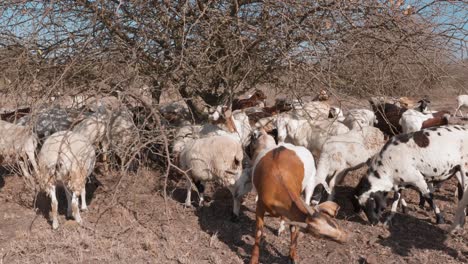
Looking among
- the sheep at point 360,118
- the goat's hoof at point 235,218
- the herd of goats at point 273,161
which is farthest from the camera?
the sheep at point 360,118

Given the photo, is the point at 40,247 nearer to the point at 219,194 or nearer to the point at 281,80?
the point at 219,194

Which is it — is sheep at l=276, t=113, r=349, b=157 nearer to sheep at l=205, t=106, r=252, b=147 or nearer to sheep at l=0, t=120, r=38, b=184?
sheep at l=205, t=106, r=252, b=147

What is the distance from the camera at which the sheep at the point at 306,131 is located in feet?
28.3

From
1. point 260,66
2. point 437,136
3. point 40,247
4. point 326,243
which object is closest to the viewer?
point 40,247

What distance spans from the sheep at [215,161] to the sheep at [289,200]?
1123 millimetres

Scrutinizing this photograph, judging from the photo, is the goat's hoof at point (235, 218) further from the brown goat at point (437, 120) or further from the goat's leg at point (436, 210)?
the brown goat at point (437, 120)

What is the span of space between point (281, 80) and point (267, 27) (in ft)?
6.57

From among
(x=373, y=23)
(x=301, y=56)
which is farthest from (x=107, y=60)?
(x=373, y=23)

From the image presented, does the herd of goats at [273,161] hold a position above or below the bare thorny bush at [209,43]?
below

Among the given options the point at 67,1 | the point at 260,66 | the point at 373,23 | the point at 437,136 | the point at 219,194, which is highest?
the point at 67,1

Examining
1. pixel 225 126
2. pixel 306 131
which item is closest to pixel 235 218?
pixel 225 126

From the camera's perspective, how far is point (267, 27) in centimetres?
690

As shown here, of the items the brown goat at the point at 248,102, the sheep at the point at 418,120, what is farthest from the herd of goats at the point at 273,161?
the brown goat at the point at 248,102

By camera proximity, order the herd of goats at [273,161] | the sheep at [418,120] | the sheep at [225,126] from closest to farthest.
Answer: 1. the herd of goats at [273,161]
2. the sheep at [225,126]
3. the sheep at [418,120]
